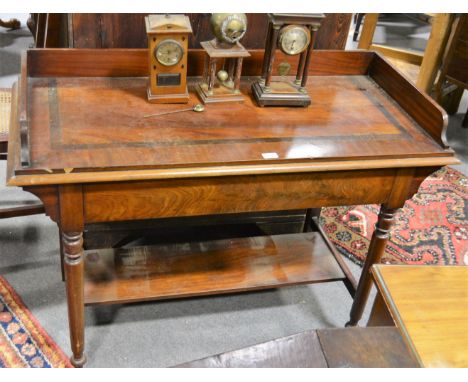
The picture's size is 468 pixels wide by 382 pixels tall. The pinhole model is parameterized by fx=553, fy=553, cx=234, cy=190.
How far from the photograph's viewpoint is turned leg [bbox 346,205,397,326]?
1735mm

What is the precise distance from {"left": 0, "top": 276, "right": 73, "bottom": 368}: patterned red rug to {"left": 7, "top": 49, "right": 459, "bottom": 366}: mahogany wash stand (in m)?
0.14

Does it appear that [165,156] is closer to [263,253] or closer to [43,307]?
[263,253]

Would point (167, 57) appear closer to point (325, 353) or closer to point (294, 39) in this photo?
point (294, 39)

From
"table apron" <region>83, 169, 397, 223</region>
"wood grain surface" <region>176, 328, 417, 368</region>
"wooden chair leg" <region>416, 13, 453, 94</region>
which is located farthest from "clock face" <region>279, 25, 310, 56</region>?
"wooden chair leg" <region>416, 13, 453, 94</region>

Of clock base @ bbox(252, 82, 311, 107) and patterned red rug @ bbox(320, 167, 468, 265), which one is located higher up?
clock base @ bbox(252, 82, 311, 107)

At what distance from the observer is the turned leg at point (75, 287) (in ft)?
4.86

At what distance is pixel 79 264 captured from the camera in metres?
1.53

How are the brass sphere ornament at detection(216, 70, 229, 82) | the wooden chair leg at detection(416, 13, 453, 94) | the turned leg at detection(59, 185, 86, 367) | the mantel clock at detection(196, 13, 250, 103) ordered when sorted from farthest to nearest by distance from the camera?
the wooden chair leg at detection(416, 13, 453, 94)
the brass sphere ornament at detection(216, 70, 229, 82)
the mantel clock at detection(196, 13, 250, 103)
the turned leg at detection(59, 185, 86, 367)

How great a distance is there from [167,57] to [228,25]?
0.20 m

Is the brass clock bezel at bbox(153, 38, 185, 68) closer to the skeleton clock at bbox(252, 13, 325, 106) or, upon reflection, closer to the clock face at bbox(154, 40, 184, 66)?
the clock face at bbox(154, 40, 184, 66)

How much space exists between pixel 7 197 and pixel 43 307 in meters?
0.78

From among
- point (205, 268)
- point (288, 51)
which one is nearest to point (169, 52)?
point (288, 51)

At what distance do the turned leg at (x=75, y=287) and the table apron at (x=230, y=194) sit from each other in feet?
0.29

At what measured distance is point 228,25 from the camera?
1577mm
